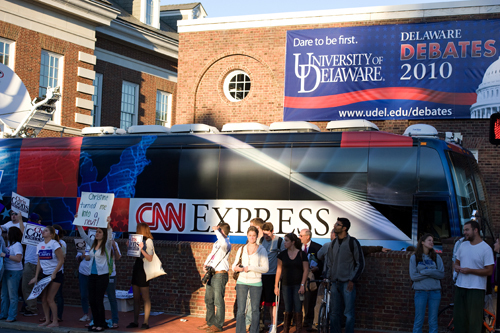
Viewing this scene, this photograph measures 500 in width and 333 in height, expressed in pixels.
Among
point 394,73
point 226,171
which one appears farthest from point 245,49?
point 226,171

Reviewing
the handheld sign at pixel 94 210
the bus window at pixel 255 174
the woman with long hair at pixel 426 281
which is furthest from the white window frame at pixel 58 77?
the woman with long hair at pixel 426 281

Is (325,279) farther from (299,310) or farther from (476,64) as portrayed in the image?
(476,64)

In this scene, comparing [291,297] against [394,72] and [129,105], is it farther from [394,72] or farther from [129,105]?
[129,105]

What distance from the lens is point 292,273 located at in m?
9.91

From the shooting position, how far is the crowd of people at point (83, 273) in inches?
408

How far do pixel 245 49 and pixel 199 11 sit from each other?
13901mm

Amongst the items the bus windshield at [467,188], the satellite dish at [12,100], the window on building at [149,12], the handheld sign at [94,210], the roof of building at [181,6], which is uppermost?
the roof of building at [181,6]

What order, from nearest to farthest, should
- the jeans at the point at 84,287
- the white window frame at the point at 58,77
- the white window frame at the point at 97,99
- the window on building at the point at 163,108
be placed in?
the jeans at the point at 84,287 → the white window frame at the point at 58,77 → the white window frame at the point at 97,99 → the window on building at the point at 163,108

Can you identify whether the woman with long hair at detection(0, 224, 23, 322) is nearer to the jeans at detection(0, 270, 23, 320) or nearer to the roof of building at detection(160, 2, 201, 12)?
the jeans at detection(0, 270, 23, 320)

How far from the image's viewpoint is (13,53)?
24.0m

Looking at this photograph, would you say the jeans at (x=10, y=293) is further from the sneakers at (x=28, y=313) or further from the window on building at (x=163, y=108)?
the window on building at (x=163, y=108)

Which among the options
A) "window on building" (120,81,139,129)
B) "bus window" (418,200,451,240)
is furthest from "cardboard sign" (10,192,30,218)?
"window on building" (120,81,139,129)

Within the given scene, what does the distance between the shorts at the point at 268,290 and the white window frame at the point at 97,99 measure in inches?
800

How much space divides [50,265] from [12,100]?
11057mm
